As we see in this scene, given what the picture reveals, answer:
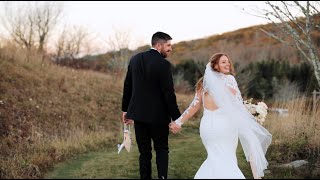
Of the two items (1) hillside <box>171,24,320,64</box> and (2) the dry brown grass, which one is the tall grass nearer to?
(2) the dry brown grass

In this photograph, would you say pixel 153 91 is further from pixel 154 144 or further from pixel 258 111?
pixel 258 111

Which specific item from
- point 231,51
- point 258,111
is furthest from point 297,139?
point 231,51

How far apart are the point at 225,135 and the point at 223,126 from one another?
112mm

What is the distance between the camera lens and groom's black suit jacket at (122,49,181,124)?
5629 millimetres

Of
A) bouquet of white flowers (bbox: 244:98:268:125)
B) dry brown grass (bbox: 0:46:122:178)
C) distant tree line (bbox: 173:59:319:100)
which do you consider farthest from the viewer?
distant tree line (bbox: 173:59:319:100)

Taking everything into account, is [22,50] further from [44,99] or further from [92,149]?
[92,149]

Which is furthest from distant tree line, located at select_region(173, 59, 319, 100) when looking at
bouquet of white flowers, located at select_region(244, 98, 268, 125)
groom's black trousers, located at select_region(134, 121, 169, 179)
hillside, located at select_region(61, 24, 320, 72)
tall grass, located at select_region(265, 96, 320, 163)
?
groom's black trousers, located at select_region(134, 121, 169, 179)

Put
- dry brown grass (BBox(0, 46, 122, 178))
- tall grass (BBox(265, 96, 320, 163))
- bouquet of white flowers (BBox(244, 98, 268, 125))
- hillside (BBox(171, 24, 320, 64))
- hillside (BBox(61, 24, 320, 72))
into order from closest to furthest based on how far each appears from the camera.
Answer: bouquet of white flowers (BBox(244, 98, 268, 125)) → tall grass (BBox(265, 96, 320, 163)) → dry brown grass (BBox(0, 46, 122, 178)) → hillside (BBox(61, 24, 320, 72)) → hillside (BBox(171, 24, 320, 64))

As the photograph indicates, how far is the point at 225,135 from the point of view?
5.44 m

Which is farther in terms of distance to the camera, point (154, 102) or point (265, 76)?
point (265, 76)

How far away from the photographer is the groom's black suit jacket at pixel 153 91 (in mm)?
5629

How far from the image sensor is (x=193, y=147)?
32.9ft

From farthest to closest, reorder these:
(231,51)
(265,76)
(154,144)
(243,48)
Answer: (243,48) < (231,51) < (265,76) < (154,144)

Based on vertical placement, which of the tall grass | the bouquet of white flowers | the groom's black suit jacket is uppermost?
the groom's black suit jacket
